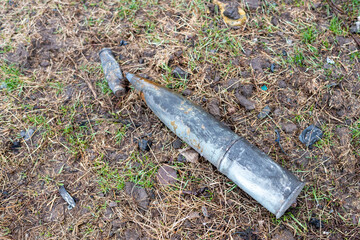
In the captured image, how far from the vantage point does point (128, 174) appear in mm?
2494

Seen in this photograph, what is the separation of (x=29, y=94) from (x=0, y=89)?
36 cm

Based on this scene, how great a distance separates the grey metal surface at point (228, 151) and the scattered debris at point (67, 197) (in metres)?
1.11

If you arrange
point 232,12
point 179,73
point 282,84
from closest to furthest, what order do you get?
point 282,84 → point 179,73 → point 232,12

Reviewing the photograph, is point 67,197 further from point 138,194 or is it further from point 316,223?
point 316,223

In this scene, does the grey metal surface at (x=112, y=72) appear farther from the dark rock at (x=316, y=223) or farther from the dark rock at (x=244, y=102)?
the dark rock at (x=316, y=223)

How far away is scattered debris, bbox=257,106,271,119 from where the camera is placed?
262 cm

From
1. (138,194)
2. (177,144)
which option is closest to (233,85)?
(177,144)

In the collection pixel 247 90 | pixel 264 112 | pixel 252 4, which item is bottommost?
pixel 264 112

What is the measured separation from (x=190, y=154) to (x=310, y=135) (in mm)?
1142

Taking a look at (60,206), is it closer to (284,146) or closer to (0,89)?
(0,89)

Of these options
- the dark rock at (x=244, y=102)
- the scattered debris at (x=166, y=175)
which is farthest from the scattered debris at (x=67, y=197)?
the dark rock at (x=244, y=102)

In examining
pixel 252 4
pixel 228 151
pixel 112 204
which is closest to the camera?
pixel 228 151

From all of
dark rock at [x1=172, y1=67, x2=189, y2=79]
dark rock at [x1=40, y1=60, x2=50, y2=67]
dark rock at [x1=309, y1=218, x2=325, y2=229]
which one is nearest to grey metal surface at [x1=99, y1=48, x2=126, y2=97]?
dark rock at [x1=172, y1=67, x2=189, y2=79]

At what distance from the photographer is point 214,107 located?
103 inches
